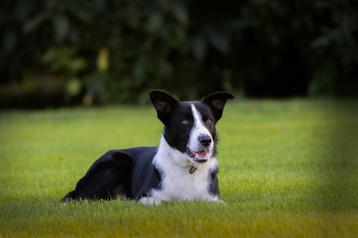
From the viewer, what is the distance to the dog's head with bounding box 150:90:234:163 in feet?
25.1

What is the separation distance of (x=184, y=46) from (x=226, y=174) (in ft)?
40.5

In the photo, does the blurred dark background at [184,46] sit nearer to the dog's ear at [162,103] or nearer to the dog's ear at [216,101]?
the dog's ear at [216,101]

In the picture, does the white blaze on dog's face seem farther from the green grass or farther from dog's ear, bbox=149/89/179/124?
the green grass

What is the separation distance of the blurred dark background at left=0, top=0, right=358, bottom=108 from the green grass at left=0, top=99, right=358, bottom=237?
216 cm

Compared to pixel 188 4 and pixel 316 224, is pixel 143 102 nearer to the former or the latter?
pixel 188 4

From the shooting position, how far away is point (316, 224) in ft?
21.5

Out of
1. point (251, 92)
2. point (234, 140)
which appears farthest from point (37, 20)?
point (234, 140)

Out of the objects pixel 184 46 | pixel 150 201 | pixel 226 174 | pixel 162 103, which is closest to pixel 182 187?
pixel 150 201

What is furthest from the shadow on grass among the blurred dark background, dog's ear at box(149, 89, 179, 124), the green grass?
the blurred dark background

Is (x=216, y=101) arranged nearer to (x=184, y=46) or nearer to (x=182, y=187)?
(x=182, y=187)

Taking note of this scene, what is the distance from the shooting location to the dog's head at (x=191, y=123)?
25.1ft

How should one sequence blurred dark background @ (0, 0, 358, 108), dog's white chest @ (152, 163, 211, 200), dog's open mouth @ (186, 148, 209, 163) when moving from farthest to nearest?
blurred dark background @ (0, 0, 358, 108) < dog's white chest @ (152, 163, 211, 200) < dog's open mouth @ (186, 148, 209, 163)

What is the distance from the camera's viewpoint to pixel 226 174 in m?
10.4

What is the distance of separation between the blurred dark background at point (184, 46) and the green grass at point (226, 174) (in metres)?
2.16
